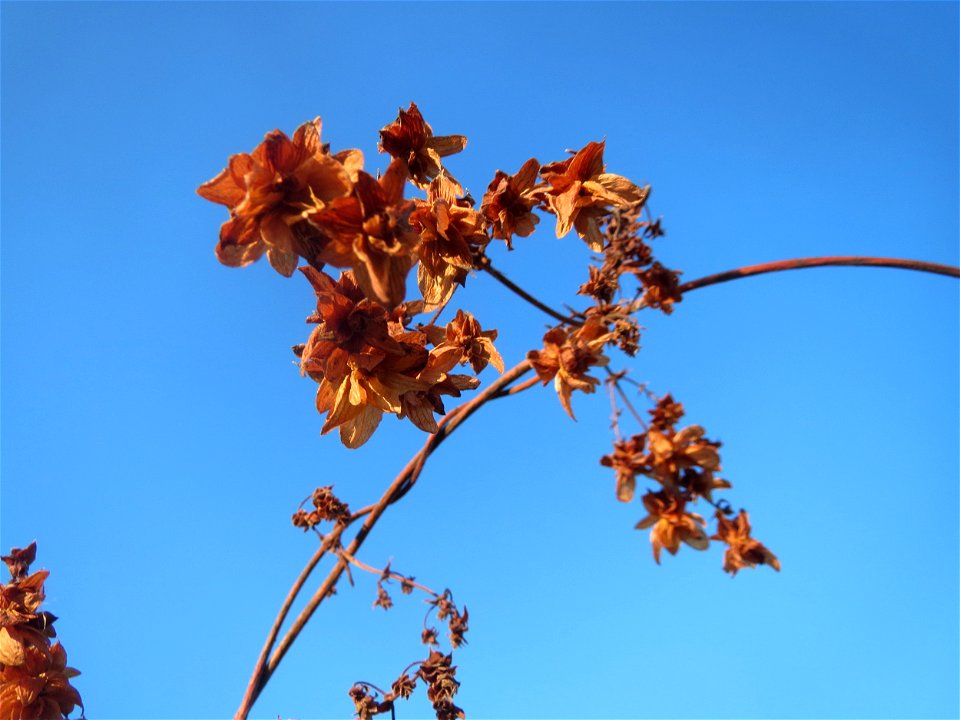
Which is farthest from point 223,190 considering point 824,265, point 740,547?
point 824,265

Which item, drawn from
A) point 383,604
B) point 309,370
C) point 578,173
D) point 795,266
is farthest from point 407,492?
point 795,266

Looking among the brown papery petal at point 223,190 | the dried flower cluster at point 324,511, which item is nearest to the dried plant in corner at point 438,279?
the brown papery petal at point 223,190

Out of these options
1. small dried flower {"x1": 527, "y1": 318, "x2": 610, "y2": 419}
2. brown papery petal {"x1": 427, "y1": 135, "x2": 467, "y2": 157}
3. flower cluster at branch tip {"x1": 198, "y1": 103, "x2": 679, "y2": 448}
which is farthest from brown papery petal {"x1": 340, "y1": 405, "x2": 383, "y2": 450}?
brown papery petal {"x1": 427, "y1": 135, "x2": 467, "y2": 157}

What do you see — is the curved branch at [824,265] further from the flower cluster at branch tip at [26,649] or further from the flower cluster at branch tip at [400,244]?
the flower cluster at branch tip at [26,649]

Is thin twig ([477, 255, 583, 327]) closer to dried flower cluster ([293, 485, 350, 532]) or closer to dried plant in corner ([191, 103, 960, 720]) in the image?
dried plant in corner ([191, 103, 960, 720])

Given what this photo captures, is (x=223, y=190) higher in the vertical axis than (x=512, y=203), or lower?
lower

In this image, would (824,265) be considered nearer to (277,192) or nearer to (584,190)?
(584,190)

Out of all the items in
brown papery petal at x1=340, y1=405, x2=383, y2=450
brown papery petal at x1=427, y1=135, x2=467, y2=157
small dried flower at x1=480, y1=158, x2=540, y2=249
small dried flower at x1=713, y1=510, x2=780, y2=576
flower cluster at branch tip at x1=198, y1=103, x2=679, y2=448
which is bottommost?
small dried flower at x1=713, y1=510, x2=780, y2=576
